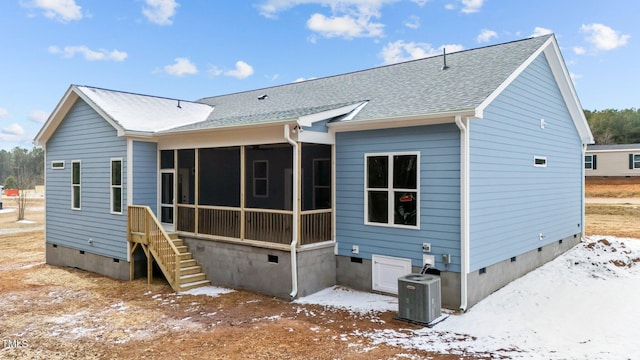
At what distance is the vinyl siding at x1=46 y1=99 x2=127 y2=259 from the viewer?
1255cm

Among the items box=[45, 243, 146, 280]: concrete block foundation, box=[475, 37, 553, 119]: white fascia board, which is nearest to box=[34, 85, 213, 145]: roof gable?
box=[45, 243, 146, 280]: concrete block foundation

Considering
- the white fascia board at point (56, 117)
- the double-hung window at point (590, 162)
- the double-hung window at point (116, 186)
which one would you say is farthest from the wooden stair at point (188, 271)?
the double-hung window at point (590, 162)

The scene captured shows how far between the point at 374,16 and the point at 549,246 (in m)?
18.0

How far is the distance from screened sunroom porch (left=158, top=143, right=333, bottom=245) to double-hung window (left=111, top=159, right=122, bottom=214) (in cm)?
113

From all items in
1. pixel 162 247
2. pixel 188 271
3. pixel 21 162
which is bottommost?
pixel 188 271

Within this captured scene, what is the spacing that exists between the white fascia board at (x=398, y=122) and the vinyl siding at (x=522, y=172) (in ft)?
2.12

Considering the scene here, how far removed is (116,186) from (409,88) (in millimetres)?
8658

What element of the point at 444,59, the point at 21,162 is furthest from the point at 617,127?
the point at 21,162

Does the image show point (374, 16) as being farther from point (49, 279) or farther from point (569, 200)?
point (49, 279)

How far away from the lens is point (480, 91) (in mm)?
8875

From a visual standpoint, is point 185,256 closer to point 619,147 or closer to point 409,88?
point 409,88

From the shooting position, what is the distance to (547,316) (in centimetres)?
800

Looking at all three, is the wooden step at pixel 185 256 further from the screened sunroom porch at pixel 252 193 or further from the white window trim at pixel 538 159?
the white window trim at pixel 538 159

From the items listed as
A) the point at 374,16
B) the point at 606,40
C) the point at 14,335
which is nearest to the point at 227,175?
→ the point at 14,335
